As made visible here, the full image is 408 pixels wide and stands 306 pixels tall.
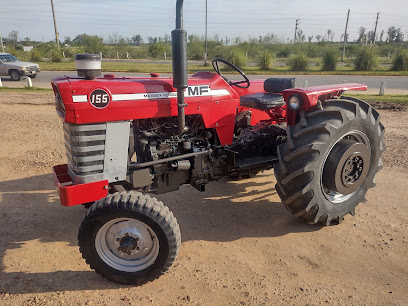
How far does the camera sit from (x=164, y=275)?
297cm

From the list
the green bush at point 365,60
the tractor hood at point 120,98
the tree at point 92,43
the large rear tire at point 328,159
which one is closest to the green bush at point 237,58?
the green bush at point 365,60

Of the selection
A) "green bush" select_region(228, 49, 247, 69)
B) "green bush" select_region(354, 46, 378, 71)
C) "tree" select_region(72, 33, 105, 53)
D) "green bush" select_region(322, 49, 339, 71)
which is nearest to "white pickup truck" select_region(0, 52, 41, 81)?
"green bush" select_region(228, 49, 247, 69)

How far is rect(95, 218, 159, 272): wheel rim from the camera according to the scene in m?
2.81

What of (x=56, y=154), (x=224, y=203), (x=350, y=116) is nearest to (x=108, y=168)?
(x=224, y=203)

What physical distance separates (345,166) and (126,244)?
2.35m

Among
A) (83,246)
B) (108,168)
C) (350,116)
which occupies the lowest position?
(83,246)

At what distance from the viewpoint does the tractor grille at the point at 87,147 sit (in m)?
2.82

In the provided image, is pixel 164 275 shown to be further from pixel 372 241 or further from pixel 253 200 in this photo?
pixel 372 241

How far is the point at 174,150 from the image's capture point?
3393 millimetres

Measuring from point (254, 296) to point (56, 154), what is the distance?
15.4 ft

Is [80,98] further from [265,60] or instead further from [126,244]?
[265,60]

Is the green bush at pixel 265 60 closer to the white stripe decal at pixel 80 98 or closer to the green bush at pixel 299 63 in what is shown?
the green bush at pixel 299 63

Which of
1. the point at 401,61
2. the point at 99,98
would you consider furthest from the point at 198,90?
the point at 401,61

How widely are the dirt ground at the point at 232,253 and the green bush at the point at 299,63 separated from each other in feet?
75.6
